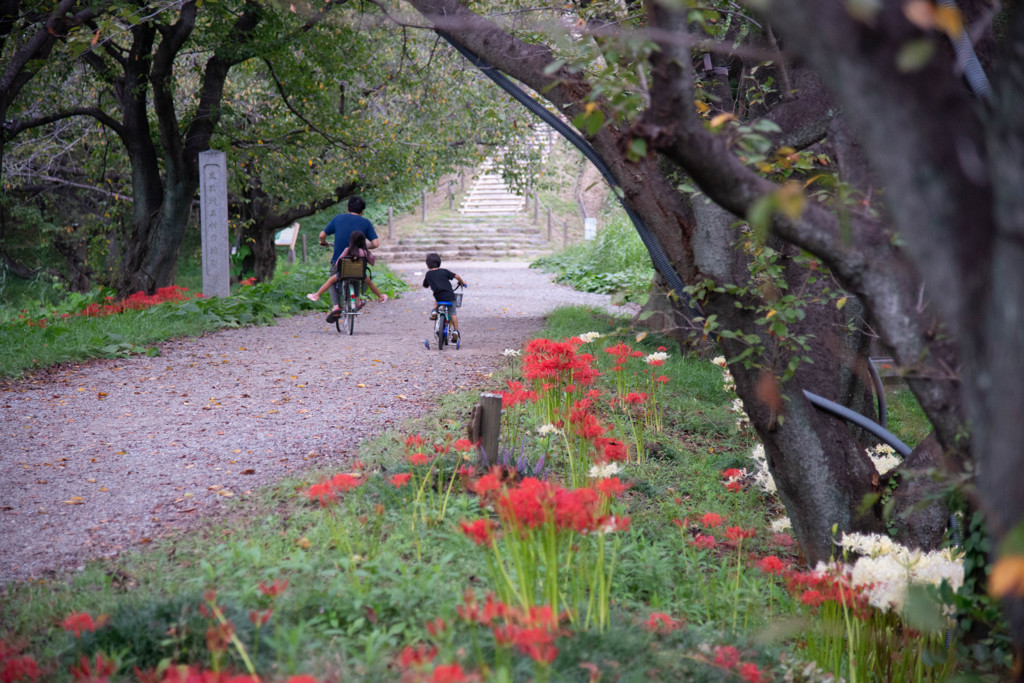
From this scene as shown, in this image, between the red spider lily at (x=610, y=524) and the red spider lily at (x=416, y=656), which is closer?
the red spider lily at (x=416, y=656)

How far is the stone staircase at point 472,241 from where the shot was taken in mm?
26044

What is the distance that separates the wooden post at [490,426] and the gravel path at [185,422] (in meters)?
0.95

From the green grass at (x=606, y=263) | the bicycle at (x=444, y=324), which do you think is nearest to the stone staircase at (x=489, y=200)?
the green grass at (x=606, y=263)

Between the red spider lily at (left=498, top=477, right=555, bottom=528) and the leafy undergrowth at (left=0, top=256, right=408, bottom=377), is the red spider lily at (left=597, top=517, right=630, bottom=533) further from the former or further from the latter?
the leafy undergrowth at (left=0, top=256, right=408, bottom=377)

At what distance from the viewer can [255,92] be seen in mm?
14766

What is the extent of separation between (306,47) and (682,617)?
1029 cm

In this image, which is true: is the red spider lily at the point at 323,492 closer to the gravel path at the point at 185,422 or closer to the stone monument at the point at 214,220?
the gravel path at the point at 185,422

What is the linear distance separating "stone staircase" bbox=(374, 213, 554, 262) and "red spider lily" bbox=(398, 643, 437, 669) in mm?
23128

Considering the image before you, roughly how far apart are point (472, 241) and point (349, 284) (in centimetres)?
1742

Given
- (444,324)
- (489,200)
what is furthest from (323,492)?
(489,200)

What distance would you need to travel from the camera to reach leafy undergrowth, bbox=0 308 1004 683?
207cm

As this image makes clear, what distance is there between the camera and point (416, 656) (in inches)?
78.4

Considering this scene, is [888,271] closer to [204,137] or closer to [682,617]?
[682,617]

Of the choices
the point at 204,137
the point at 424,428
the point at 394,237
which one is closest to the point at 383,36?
the point at 204,137
